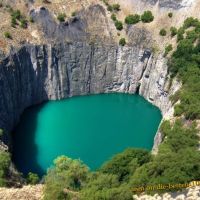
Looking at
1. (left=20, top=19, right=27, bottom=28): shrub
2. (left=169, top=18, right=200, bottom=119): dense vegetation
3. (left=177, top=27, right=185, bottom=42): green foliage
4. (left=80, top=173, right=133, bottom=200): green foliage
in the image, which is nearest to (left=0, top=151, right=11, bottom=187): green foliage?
(left=80, top=173, right=133, bottom=200): green foliage

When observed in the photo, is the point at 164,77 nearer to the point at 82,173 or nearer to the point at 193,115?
the point at 193,115

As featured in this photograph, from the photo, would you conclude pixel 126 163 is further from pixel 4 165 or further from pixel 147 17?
pixel 147 17

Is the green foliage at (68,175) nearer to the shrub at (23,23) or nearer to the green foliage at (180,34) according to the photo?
the shrub at (23,23)

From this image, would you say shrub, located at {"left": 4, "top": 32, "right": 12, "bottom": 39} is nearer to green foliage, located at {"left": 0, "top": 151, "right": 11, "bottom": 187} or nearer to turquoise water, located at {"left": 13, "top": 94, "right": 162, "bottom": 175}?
turquoise water, located at {"left": 13, "top": 94, "right": 162, "bottom": 175}

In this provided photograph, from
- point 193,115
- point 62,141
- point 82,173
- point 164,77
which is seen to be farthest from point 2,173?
point 164,77

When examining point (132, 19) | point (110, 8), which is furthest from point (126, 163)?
point (110, 8)

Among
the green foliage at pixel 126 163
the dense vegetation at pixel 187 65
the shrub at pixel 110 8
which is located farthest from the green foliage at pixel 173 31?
the green foliage at pixel 126 163
